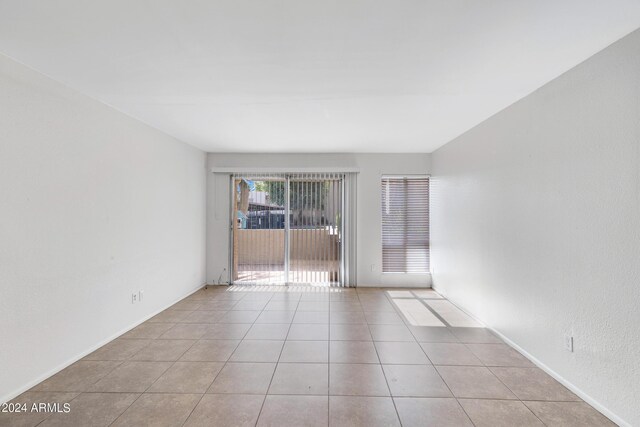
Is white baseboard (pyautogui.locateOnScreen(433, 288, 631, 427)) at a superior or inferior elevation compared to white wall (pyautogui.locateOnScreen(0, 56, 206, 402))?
inferior

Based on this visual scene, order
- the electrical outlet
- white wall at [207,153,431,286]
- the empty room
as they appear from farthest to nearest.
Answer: white wall at [207,153,431,286]
the electrical outlet
the empty room

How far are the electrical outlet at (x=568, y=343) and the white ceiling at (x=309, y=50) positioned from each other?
205 cm

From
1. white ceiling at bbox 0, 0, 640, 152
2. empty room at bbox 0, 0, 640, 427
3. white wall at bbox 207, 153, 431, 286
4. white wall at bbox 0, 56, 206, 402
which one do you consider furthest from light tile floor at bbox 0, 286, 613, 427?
white ceiling at bbox 0, 0, 640, 152

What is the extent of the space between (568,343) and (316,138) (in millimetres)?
3483

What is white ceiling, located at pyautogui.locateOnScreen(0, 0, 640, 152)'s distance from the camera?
1589 millimetres

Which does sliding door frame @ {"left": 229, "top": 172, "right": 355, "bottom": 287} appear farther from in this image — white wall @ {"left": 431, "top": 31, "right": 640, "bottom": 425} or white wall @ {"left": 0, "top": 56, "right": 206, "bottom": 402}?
white wall @ {"left": 431, "top": 31, "right": 640, "bottom": 425}

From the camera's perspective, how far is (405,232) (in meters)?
5.29

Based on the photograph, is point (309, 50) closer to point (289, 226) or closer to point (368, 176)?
point (368, 176)

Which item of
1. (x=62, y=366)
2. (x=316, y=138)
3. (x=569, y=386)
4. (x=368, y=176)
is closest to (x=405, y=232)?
(x=368, y=176)

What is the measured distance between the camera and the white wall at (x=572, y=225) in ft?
5.90

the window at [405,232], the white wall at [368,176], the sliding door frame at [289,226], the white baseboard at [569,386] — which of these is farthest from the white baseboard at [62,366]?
the white baseboard at [569,386]

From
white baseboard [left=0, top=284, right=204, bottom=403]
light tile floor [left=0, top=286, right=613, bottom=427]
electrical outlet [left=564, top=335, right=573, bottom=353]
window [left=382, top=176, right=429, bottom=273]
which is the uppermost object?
window [left=382, top=176, right=429, bottom=273]

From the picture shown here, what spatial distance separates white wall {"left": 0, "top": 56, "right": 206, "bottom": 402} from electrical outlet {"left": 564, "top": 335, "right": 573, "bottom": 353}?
409 centimetres

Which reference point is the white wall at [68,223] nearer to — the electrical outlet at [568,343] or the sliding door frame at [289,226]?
the sliding door frame at [289,226]
